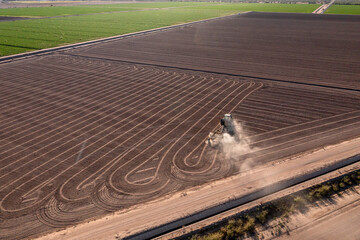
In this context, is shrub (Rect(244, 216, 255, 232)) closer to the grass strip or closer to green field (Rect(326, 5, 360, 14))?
the grass strip

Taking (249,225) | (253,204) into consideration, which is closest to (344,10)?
(253,204)

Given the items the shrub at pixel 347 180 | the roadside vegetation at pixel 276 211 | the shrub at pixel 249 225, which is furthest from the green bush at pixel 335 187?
the shrub at pixel 249 225

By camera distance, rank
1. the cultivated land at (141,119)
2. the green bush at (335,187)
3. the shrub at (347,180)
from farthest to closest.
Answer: the shrub at (347,180) → the cultivated land at (141,119) → the green bush at (335,187)

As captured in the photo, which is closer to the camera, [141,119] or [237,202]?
[237,202]

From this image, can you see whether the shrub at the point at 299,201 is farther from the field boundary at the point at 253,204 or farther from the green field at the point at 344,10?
the green field at the point at 344,10

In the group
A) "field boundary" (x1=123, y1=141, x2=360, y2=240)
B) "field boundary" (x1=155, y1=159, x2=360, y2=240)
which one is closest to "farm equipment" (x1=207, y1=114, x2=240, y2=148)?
"field boundary" (x1=123, y1=141, x2=360, y2=240)

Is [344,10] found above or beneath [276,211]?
beneath

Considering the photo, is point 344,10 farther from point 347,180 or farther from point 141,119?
point 141,119
